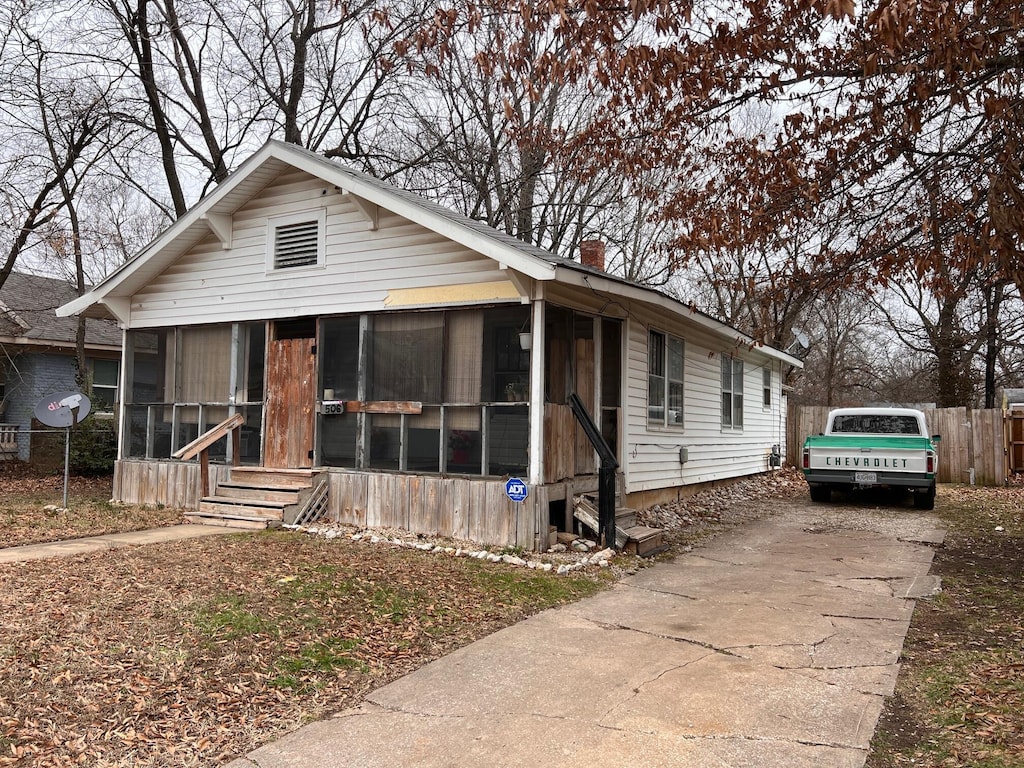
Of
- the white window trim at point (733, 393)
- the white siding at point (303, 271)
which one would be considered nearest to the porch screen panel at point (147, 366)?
the white siding at point (303, 271)

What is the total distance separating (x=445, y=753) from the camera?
144 inches

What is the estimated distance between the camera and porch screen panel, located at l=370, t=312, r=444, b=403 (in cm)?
969

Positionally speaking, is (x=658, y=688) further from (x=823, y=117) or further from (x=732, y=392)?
(x=732, y=392)

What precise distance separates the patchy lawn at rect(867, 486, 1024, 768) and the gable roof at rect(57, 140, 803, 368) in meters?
3.27

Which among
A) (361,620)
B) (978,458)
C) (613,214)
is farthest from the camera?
(613,214)

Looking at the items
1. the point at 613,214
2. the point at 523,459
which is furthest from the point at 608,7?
the point at 613,214

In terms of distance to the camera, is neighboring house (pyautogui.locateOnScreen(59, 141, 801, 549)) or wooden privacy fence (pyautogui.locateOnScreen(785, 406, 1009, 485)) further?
wooden privacy fence (pyautogui.locateOnScreen(785, 406, 1009, 485))

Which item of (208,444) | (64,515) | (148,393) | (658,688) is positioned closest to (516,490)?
(658,688)

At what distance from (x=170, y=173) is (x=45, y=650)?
16423 mm

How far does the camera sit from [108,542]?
8664mm

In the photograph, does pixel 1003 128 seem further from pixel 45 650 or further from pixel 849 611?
pixel 45 650

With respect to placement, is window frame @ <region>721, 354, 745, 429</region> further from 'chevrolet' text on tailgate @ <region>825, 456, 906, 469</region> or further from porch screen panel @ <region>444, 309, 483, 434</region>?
porch screen panel @ <region>444, 309, 483, 434</region>

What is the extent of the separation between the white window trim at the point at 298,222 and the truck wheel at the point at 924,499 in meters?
10.9

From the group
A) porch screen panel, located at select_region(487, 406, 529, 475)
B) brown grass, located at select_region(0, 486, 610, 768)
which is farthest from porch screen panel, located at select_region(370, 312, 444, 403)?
brown grass, located at select_region(0, 486, 610, 768)
